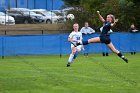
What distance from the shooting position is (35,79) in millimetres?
16672

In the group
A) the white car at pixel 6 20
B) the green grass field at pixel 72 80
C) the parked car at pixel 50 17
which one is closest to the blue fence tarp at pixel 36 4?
the parked car at pixel 50 17

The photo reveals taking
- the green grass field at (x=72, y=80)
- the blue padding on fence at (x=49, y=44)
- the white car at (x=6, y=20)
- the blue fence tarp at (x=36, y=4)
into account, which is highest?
the blue fence tarp at (x=36, y=4)

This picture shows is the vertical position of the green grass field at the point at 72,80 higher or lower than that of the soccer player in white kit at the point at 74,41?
lower

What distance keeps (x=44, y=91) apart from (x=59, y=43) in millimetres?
17142

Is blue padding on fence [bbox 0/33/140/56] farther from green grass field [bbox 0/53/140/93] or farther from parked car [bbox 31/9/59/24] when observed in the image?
parked car [bbox 31/9/59/24]

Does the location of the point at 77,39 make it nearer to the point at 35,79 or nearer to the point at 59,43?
the point at 35,79

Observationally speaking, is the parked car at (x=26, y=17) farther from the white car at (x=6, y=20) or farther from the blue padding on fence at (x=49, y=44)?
the blue padding on fence at (x=49, y=44)

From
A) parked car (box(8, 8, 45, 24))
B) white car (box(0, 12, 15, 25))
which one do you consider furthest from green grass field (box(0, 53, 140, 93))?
parked car (box(8, 8, 45, 24))

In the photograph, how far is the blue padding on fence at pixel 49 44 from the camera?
30.1m

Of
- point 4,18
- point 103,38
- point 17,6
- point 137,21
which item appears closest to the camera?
point 103,38

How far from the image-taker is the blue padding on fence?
1186 inches

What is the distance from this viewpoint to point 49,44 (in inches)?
1215

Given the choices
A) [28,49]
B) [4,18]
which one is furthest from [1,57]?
[4,18]

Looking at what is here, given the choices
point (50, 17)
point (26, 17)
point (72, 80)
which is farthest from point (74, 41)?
point (50, 17)
